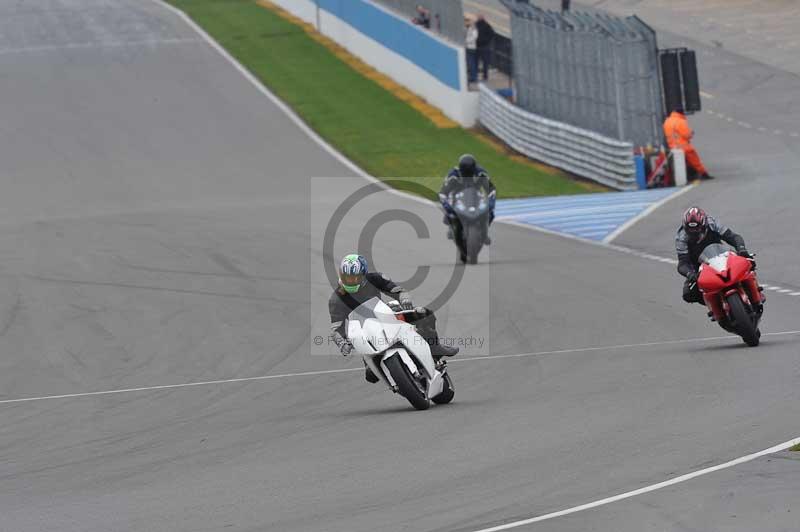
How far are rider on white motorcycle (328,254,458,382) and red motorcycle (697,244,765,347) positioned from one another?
3.00 m

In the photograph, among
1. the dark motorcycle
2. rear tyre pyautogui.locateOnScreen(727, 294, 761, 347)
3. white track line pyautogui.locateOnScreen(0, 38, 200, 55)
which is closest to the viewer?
rear tyre pyautogui.locateOnScreen(727, 294, 761, 347)

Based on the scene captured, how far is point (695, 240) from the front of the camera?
1438 centimetres

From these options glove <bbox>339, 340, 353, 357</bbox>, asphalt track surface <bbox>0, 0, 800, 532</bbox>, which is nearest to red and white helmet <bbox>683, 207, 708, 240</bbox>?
asphalt track surface <bbox>0, 0, 800, 532</bbox>

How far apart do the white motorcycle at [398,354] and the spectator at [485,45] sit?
28.8m

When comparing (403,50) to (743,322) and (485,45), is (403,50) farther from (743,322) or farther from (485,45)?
(743,322)

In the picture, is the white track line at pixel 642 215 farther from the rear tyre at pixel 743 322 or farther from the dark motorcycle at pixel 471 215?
the rear tyre at pixel 743 322

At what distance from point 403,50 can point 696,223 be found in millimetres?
31013

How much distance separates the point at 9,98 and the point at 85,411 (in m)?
32.9

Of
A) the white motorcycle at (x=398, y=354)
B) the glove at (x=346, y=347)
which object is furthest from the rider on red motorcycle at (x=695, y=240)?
the glove at (x=346, y=347)

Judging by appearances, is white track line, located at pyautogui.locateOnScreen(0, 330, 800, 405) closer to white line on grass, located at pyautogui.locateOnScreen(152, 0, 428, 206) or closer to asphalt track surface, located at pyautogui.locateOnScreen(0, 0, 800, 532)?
asphalt track surface, located at pyautogui.locateOnScreen(0, 0, 800, 532)

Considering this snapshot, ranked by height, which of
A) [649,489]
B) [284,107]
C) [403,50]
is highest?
[403,50]

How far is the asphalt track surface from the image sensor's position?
28.9 ft

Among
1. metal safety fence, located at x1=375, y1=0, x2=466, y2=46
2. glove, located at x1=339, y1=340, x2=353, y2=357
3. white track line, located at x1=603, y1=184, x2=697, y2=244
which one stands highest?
metal safety fence, located at x1=375, y1=0, x2=466, y2=46

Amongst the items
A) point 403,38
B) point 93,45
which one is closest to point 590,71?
point 403,38
